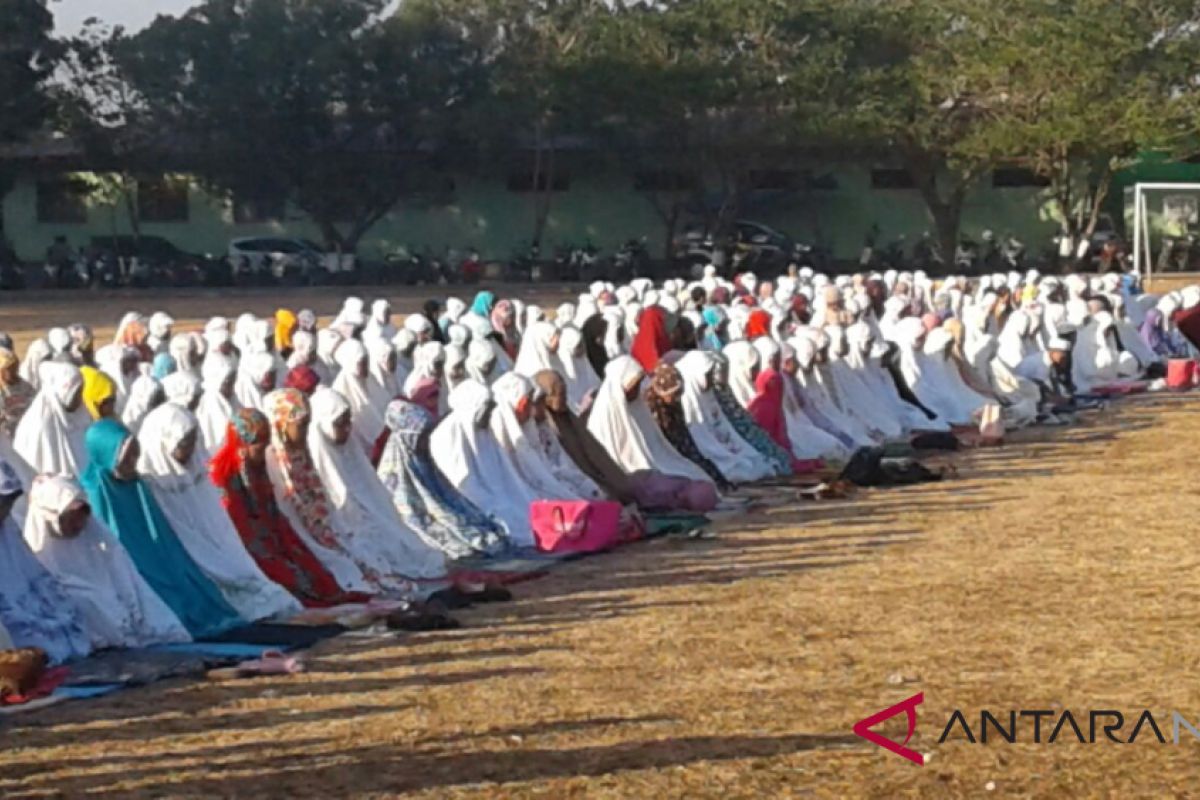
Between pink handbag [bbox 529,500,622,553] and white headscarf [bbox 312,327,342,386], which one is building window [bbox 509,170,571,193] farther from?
pink handbag [bbox 529,500,622,553]

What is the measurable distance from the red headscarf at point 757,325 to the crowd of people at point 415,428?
0.06m

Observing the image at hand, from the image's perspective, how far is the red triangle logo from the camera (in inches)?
264

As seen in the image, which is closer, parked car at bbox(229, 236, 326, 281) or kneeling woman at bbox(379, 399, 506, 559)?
kneeling woman at bbox(379, 399, 506, 559)

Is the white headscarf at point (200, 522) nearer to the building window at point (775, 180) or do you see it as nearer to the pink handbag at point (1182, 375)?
the pink handbag at point (1182, 375)

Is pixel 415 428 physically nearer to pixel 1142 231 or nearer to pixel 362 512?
pixel 362 512

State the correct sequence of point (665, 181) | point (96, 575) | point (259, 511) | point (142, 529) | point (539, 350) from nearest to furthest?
1. point (96, 575)
2. point (142, 529)
3. point (259, 511)
4. point (539, 350)
5. point (665, 181)

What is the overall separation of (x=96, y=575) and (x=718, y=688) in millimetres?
2404

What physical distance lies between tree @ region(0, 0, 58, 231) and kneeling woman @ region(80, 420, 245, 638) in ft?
99.7

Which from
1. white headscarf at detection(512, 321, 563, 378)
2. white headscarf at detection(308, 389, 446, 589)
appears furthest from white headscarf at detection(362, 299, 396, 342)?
white headscarf at detection(308, 389, 446, 589)

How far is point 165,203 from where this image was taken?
44594 mm

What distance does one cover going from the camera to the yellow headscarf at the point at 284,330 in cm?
1628

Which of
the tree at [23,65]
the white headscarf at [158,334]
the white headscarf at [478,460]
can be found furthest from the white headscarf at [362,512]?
the tree at [23,65]

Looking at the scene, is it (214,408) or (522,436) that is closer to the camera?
(214,408)

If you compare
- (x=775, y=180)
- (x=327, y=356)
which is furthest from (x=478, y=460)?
(x=775, y=180)
